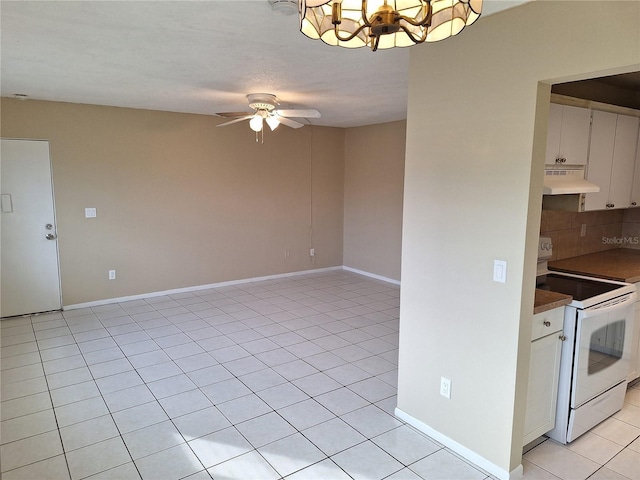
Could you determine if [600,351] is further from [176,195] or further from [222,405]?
[176,195]

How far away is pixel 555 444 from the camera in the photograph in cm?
255

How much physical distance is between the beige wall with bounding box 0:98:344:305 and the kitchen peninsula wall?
405cm

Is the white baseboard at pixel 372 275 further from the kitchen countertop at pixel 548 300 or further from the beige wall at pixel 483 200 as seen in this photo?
the kitchen countertop at pixel 548 300

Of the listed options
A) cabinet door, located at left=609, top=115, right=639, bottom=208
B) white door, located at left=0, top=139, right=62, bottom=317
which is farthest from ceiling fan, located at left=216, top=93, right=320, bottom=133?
cabinet door, located at left=609, top=115, right=639, bottom=208

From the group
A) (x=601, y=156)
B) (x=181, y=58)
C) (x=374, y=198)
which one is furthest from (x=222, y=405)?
(x=374, y=198)

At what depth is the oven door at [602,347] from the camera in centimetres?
247

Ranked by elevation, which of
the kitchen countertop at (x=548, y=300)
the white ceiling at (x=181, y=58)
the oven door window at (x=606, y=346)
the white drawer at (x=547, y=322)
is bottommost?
the oven door window at (x=606, y=346)

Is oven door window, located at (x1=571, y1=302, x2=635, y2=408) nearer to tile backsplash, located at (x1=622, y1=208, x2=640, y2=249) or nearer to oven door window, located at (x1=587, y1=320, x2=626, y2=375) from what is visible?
oven door window, located at (x1=587, y1=320, x2=626, y2=375)

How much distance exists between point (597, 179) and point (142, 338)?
4312 millimetres

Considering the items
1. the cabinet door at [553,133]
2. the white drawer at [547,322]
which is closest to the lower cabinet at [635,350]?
the white drawer at [547,322]

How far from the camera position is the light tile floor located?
231 centimetres

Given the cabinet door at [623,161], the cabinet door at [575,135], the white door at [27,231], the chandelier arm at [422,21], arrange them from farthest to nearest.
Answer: the white door at [27,231] < the cabinet door at [623,161] < the cabinet door at [575,135] < the chandelier arm at [422,21]

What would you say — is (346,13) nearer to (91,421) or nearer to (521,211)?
(521,211)

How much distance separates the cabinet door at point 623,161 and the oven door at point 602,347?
3.07ft
